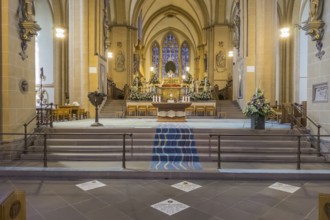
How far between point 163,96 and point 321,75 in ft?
35.3

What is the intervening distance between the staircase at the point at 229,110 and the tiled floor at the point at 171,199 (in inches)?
361

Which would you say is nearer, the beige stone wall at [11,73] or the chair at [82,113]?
the beige stone wall at [11,73]

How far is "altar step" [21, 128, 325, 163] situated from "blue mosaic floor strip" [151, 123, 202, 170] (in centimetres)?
15

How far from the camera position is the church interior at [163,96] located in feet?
18.9

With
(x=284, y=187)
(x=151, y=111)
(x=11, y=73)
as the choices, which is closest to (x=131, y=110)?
(x=151, y=111)

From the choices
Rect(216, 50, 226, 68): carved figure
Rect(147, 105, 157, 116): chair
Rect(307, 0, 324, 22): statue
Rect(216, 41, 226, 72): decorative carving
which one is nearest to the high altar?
Rect(147, 105, 157, 116): chair

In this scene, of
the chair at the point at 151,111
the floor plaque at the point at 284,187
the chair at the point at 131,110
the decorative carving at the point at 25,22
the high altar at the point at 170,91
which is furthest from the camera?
the high altar at the point at 170,91

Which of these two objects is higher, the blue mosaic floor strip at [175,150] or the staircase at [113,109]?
the staircase at [113,109]

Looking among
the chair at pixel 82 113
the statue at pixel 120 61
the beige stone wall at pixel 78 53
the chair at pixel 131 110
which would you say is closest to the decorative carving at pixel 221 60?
the statue at pixel 120 61

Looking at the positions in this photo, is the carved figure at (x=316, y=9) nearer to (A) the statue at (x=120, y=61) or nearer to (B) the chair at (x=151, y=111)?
(B) the chair at (x=151, y=111)

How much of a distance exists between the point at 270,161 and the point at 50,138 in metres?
6.27

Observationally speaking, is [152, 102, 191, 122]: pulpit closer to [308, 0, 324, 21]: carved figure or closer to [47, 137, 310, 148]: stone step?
[47, 137, 310, 148]: stone step

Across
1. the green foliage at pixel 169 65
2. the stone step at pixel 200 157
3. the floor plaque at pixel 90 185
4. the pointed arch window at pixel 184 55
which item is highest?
the pointed arch window at pixel 184 55

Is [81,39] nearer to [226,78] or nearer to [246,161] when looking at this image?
[246,161]
